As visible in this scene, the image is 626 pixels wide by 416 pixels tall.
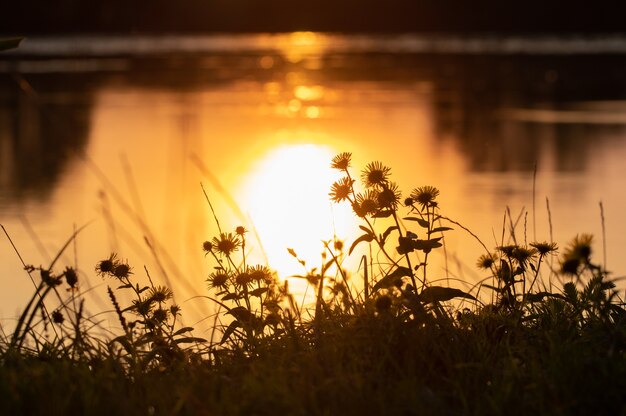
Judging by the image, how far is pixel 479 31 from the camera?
224 ft

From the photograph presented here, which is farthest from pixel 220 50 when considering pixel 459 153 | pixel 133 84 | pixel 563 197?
pixel 563 197

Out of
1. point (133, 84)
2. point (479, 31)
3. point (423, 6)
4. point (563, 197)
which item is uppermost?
point (423, 6)

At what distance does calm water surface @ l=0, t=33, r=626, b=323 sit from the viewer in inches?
267

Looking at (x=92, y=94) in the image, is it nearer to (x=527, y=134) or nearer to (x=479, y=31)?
(x=527, y=134)

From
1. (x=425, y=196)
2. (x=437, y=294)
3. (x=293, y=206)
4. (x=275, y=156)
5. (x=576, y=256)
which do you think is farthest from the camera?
(x=275, y=156)

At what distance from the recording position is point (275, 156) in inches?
496

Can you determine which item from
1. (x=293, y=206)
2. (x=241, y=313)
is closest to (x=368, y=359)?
(x=241, y=313)

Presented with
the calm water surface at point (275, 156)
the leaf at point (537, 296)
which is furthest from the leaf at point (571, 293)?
the calm water surface at point (275, 156)

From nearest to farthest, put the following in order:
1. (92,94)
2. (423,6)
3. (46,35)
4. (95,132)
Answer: (95,132)
(92,94)
(46,35)
(423,6)

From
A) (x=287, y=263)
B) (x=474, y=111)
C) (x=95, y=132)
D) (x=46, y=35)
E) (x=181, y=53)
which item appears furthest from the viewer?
(x=46, y=35)

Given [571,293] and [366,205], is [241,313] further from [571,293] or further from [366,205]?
[571,293]

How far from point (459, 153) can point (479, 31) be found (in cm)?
5700

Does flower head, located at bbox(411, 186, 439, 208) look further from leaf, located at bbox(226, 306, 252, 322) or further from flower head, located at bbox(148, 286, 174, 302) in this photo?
flower head, located at bbox(148, 286, 174, 302)

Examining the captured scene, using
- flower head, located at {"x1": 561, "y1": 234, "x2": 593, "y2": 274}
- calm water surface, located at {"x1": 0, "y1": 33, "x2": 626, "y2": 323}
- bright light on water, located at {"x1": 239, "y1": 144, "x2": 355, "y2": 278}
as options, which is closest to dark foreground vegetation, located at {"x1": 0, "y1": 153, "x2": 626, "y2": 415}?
flower head, located at {"x1": 561, "y1": 234, "x2": 593, "y2": 274}
